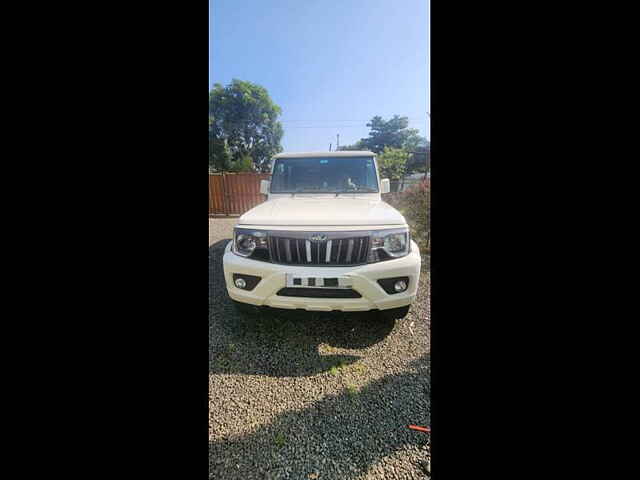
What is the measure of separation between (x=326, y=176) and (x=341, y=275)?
5.86 feet

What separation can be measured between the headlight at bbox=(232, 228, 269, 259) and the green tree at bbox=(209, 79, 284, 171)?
20.3 m

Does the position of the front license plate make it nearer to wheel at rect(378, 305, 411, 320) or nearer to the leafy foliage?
wheel at rect(378, 305, 411, 320)

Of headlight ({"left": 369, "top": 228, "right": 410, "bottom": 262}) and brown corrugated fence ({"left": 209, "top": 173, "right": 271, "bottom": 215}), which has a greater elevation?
brown corrugated fence ({"left": 209, "top": 173, "right": 271, "bottom": 215})

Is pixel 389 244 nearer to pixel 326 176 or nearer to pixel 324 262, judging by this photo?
pixel 324 262

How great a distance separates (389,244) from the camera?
80.7 inches

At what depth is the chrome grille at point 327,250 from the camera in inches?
78.3

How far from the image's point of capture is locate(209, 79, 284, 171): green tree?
2108 cm

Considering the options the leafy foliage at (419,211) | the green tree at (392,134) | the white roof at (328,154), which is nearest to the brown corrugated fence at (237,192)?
the leafy foliage at (419,211)

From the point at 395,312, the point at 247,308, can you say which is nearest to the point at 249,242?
the point at 247,308

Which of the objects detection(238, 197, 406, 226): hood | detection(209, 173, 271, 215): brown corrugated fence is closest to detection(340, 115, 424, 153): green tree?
detection(209, 173, 271, 215): brown corrugated fence
